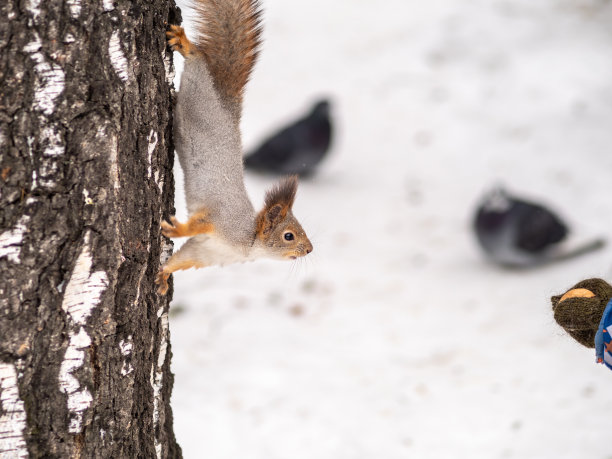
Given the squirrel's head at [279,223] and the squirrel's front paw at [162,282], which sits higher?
the squirrel's head at [279,223]

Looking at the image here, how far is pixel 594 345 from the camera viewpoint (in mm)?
1517

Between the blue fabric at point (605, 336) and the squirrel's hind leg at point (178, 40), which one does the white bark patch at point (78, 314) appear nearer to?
the squirrel's hind leg at point (178, 40)

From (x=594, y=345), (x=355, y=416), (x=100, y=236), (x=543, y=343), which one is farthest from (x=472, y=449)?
(x=100, y=236)

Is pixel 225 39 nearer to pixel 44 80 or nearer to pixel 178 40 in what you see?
pixel 178 40

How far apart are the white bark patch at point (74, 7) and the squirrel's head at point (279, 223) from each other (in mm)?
646

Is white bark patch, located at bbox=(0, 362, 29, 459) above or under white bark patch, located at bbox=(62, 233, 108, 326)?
under

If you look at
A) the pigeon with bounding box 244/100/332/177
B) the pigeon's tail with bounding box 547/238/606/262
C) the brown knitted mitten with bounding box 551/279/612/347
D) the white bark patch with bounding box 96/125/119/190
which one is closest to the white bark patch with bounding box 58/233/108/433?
the white bark patch with bounding box 96/125/119/190

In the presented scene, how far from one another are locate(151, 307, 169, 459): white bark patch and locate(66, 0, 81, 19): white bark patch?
61 centimetres

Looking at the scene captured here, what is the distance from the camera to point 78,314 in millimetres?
1297

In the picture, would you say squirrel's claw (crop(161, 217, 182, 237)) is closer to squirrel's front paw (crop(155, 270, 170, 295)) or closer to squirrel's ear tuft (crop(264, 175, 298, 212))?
squirrel's front paw (crop(155, 270, 170, 295))

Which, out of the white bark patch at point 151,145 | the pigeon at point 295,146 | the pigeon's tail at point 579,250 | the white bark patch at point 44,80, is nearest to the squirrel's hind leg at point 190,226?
the white bark patch at point 151,145

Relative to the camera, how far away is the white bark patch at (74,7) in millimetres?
1174

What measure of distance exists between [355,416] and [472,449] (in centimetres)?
43

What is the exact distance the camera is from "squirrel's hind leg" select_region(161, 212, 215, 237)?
1.46 m
